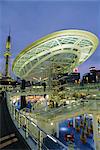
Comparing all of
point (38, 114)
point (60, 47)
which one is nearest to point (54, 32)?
point (60, 47)

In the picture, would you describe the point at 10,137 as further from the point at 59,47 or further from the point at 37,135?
the point at 59,47

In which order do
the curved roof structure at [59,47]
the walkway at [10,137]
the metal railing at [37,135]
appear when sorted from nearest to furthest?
the metal railing at [37,135] < the walkway at [10,137] < the curved roof structure at [59,47]

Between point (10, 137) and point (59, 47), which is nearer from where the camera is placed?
point (10, 137)

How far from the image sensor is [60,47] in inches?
417

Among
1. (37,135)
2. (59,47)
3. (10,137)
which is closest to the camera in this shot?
(37,135)

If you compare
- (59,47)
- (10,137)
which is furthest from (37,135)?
(59,47)

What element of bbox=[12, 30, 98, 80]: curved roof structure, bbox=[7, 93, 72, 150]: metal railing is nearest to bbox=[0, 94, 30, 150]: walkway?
bbox=[7, 93, 72, 150]: metal railing

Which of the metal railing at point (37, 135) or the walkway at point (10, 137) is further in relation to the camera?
the walkway at point (10, 137)

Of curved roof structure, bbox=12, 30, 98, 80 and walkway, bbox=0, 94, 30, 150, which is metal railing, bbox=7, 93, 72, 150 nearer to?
walkway, bbox=0, 94, 30, 150

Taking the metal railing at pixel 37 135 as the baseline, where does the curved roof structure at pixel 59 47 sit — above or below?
above

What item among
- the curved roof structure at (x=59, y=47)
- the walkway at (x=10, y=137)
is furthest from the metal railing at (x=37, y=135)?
the curved roof structure at (x=59, y=47)

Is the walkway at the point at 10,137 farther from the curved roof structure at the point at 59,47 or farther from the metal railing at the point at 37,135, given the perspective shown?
the curved roof structure at the point at 59,47

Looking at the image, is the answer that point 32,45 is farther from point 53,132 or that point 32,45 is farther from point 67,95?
point 67,95

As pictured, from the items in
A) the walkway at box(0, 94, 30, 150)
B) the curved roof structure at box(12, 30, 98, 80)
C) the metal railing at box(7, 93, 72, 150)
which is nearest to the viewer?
the metal railing at box(7, 93, 72, 150)
